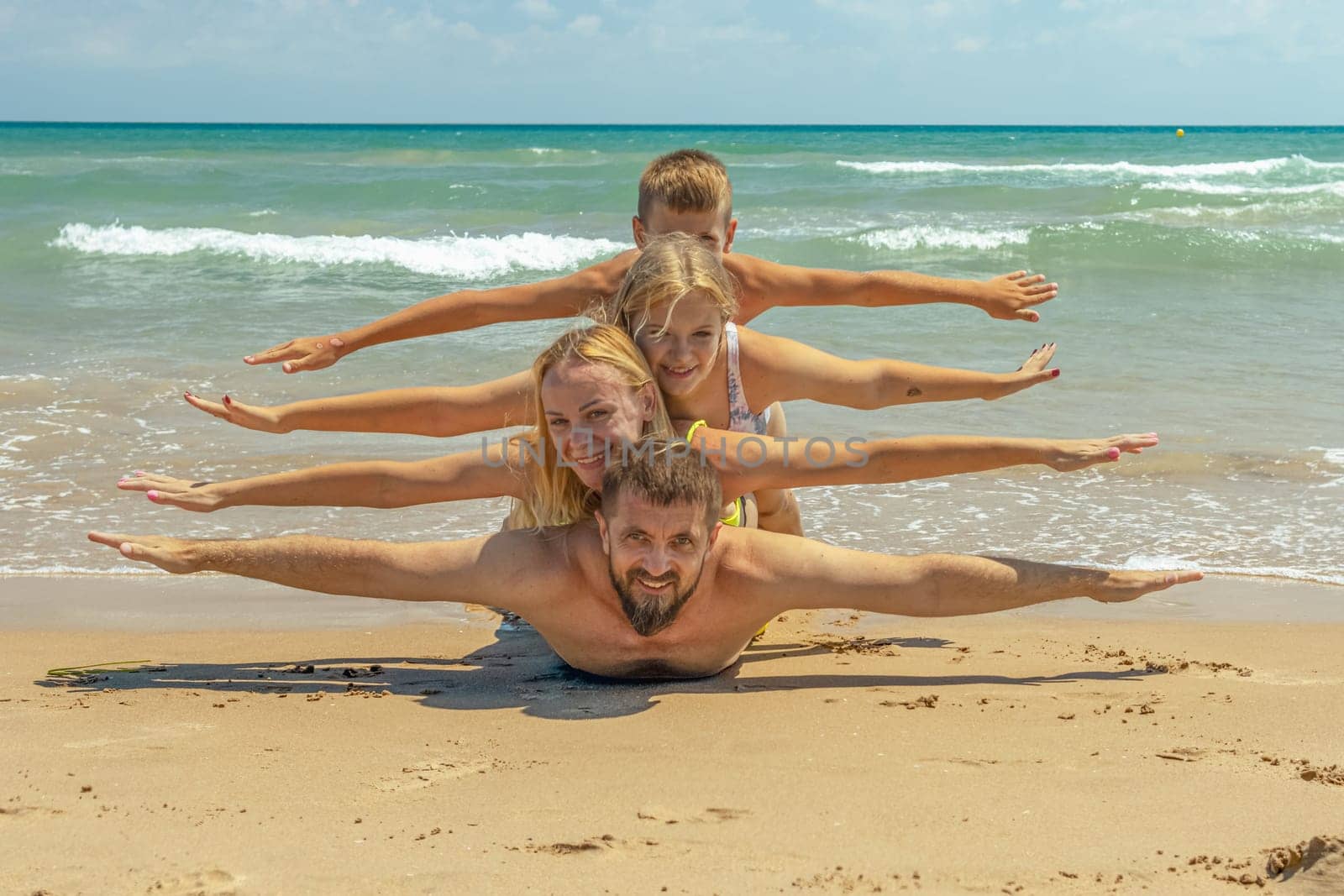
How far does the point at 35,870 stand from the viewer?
8.64 feet

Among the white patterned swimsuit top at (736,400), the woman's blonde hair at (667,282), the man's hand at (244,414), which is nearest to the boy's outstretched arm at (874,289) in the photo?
the white patterned swimsuit top at (736,400)

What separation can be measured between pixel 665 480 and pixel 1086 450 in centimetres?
138

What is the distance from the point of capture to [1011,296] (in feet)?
16.5

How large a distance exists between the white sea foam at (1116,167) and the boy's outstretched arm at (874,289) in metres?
25.9

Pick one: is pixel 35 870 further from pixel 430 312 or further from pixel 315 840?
pixel 430 312

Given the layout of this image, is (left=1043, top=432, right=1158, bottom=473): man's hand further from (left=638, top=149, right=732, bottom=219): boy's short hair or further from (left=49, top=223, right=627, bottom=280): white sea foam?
(left=49, top=223, right=627, bottom=280): white sea foam

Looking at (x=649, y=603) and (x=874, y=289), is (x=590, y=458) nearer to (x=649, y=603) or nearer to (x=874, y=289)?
(x=649, y=603)

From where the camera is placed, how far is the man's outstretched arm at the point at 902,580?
3.89m

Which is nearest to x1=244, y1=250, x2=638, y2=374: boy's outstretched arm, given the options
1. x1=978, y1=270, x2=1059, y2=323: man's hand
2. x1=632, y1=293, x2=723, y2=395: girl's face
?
x1=632, y1=293, x2=723, y2=395: girl's face

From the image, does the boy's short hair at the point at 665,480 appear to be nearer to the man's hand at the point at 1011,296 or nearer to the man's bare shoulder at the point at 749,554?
the man's bare shoulder at the point at 749,554

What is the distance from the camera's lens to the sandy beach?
2.63 meters

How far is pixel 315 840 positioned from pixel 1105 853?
163cm

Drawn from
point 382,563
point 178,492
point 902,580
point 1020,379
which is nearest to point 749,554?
point 902,580

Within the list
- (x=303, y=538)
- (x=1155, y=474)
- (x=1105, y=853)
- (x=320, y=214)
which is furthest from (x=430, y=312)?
(x=320, y=214)
